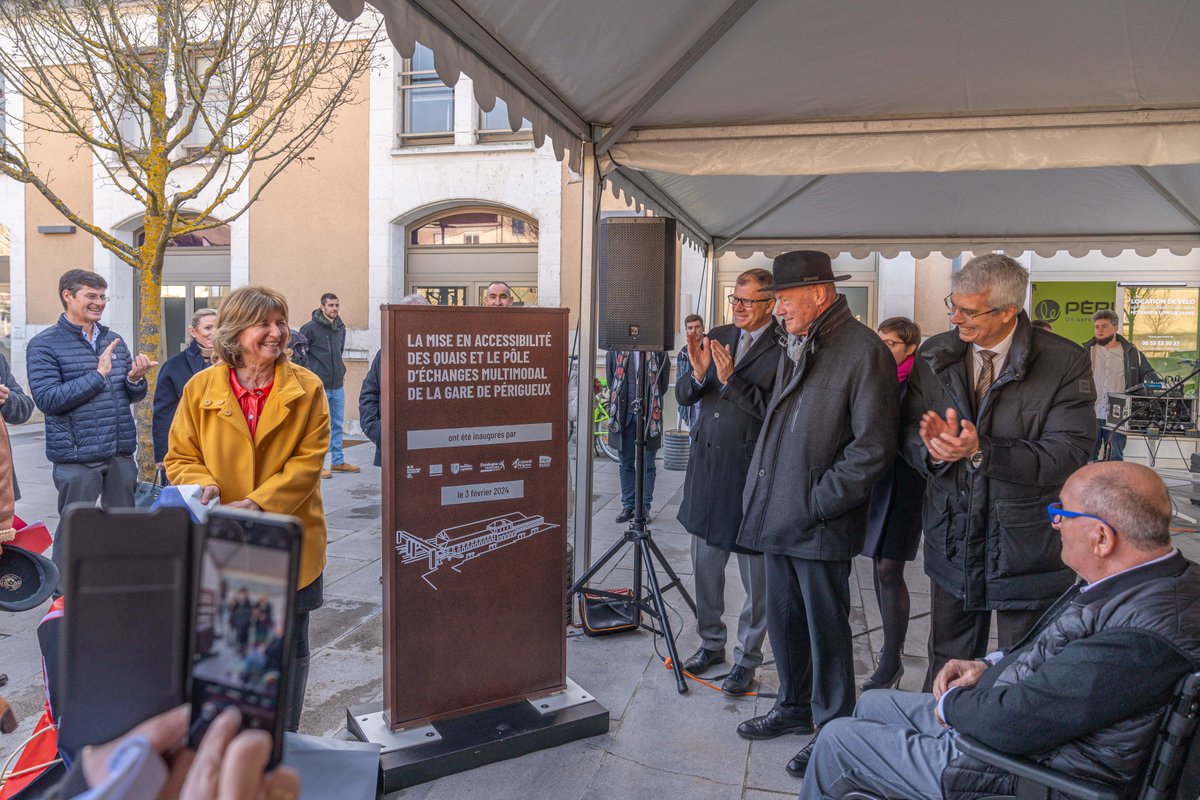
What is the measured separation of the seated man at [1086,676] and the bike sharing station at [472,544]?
1.40m

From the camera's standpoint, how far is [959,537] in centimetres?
283

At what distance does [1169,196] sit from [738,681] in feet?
17.8

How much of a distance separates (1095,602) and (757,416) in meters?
1.80

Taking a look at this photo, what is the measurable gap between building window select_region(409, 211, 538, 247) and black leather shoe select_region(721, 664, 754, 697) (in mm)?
10036

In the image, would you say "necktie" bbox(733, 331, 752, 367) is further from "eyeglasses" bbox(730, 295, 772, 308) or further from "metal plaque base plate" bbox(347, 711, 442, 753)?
"metal plaque base plate" bbox(347, 711, 442, 753)

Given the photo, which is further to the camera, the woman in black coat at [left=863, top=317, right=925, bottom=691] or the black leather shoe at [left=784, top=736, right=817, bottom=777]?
the woman in black coat at [left=863, top=317, right=925, bottom=691]

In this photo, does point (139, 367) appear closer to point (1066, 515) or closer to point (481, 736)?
point (481, 736)

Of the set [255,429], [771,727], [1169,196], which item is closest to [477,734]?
[771,727]

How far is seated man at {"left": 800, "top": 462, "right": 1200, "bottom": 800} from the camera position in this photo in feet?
5.50

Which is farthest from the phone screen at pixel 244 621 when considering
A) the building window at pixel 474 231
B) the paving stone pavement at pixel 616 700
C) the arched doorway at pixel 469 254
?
the building window at pixel 474 231

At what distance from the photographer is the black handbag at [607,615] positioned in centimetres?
428

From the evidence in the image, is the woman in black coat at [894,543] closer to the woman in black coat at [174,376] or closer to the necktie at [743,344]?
the necktie at [743,344]

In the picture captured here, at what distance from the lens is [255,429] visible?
2734 mm

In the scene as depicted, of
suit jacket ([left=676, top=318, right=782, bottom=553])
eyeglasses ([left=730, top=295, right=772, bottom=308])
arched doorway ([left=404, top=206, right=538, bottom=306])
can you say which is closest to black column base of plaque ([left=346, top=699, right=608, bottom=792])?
suit jacket ([left=676, top=318, right=782, bottom=553])
